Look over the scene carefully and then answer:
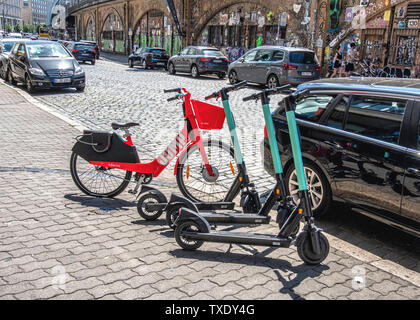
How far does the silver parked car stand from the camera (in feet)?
55.5

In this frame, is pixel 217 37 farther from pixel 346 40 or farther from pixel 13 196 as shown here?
pixel 13 196

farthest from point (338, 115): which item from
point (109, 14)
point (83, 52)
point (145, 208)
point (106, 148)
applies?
point (109, 14)

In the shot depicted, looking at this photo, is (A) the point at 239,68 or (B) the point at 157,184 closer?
(B) the point at 157,184

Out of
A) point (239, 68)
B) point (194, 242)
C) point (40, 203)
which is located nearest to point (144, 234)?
point (194, 242)

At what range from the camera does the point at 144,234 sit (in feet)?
14.4

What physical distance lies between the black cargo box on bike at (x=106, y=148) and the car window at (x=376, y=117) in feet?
7.94

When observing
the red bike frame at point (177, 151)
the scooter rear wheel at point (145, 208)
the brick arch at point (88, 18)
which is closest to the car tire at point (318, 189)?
the red bike frame at point (177, 151)

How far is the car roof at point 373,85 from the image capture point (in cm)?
427

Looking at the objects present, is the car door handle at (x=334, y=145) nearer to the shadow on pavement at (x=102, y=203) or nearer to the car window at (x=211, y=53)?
the shadow on pavement at (x=102, y=203)

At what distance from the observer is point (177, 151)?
497cm

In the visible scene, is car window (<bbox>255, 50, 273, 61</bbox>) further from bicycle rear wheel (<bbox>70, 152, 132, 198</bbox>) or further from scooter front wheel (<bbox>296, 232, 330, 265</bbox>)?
scooter front wheel (<bbox>296, 232, 330, 265</bbox>)

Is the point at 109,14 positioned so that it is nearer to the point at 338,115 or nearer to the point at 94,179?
the point at 94,179

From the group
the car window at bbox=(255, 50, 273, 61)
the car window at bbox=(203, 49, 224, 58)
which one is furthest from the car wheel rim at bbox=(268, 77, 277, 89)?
the car window at bbox=(203, 49, 224, 58)

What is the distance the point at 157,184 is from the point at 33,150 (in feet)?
8.86
